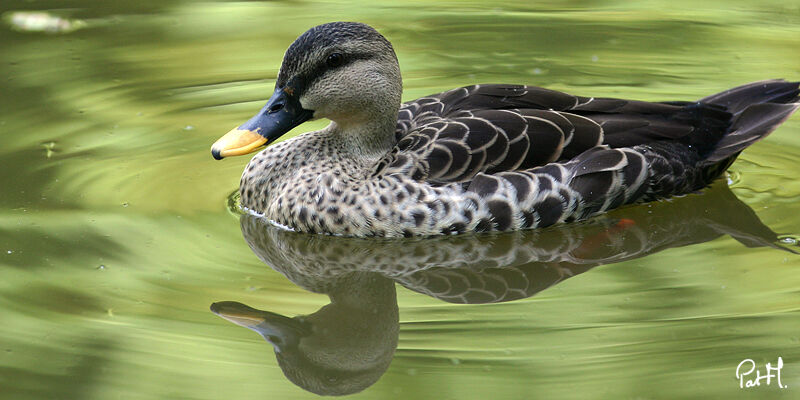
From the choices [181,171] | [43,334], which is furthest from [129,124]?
[43,334]

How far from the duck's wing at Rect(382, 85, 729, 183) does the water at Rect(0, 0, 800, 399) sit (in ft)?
1.64

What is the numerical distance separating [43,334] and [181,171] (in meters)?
2.67

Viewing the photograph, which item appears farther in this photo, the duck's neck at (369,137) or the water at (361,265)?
the duck's neck at (369,137)

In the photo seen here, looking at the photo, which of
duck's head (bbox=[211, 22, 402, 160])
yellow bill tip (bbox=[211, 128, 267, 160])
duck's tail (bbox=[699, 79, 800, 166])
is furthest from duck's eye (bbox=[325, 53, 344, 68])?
duck's tail (bbox=[699, 79, 800, 166])

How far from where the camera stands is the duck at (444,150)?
289 inches

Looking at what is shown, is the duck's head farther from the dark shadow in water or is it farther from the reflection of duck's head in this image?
the reflection of duck's head

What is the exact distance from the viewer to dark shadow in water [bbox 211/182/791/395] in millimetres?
5961

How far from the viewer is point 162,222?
7477mm

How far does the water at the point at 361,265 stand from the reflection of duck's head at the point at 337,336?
0.08 ft

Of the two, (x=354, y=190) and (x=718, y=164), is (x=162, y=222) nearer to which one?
(x=354, y=190)

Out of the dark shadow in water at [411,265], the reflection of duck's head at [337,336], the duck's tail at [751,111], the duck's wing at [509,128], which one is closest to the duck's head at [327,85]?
the duck's wing at [509,128]
